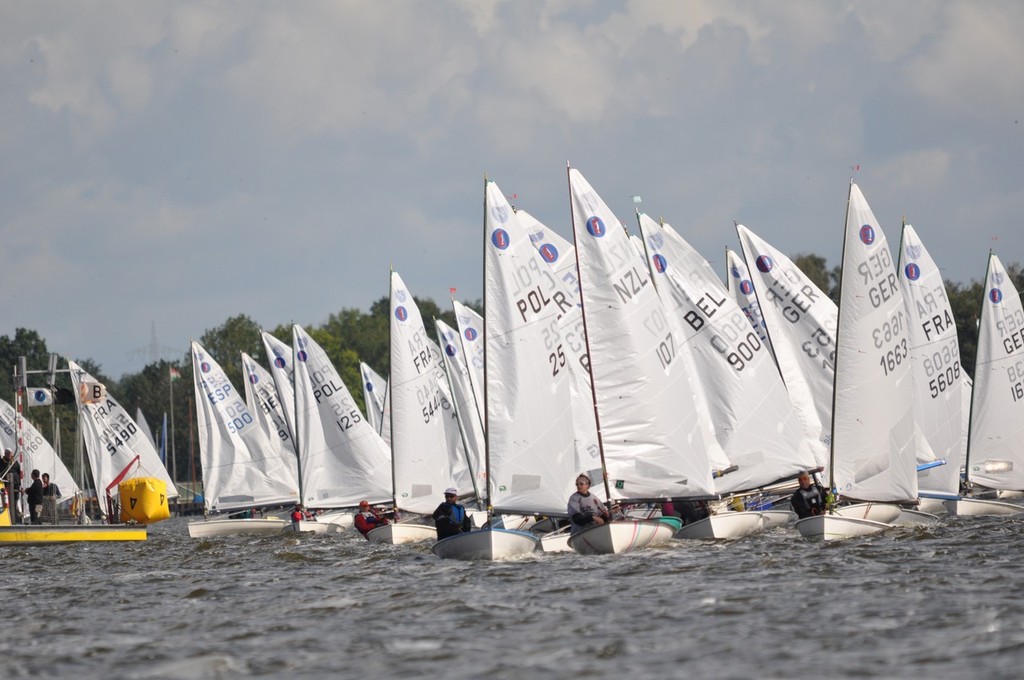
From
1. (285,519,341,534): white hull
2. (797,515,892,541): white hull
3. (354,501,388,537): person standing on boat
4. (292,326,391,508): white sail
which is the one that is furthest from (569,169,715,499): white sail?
(292,326,391,508): white sail

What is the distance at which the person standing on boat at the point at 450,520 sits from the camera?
23906mm

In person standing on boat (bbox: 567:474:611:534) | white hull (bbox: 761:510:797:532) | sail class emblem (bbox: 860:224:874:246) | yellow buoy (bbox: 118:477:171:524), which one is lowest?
white hull (bbox: 761:510:797:532)

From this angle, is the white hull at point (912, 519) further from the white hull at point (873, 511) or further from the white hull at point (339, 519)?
the white hull at point (339, 519)

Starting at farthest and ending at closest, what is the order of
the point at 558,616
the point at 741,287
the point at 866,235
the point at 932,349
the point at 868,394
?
the point at 741,287, the point at 932,349, the point at 866,235, the point at 868,394, the point at 558,616

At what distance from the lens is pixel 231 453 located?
46.3m

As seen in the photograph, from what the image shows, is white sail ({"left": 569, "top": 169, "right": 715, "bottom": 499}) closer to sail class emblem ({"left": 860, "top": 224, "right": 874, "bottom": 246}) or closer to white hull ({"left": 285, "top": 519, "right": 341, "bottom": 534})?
sail class emblem ({"left": 860, "top": 224, "right": 874, "bottom": 246})

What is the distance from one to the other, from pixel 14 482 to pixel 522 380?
1546cm

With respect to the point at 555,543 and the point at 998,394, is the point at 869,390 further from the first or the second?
the point at 998,394

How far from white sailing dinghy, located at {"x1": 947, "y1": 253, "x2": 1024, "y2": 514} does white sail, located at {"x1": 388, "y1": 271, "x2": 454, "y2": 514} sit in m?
13.9

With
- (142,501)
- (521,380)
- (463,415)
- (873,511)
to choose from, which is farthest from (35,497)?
(873,511)

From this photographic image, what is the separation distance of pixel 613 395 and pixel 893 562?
7.08 meters

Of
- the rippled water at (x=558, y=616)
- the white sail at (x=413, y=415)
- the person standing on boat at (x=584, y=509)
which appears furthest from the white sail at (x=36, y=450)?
the person standing on boat at (x=584, y=509)

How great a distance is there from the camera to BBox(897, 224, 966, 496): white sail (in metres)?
34.2

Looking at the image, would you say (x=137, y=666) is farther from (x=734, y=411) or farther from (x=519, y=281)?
(x=734, y=411)
